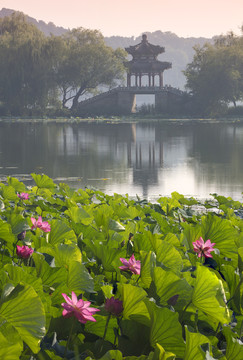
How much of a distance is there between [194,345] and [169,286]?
326mm

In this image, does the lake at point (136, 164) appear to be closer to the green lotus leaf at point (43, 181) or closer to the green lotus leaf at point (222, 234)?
the green lotus leaf at point (43, 181)

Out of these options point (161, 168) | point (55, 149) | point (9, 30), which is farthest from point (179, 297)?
point (9, 30)

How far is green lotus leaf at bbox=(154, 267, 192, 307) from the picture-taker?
1.39 meters

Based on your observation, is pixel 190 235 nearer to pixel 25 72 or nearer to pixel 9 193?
pixel 9 193

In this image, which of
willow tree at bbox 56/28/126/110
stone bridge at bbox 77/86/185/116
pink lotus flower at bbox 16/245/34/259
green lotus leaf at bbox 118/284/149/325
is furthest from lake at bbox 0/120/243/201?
willow tree at bbox 56/28/126/110

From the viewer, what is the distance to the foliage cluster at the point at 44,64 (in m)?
48.9

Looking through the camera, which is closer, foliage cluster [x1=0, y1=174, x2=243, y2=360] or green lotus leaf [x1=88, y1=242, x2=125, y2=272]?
foliage cluster [x1=0, y1=174, x2=243, y2=360]

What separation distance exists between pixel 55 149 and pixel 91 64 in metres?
37.3

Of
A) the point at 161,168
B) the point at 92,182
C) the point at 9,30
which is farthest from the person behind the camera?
the point at 9,30

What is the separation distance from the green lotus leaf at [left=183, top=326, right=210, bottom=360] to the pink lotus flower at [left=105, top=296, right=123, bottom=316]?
173 millimetres

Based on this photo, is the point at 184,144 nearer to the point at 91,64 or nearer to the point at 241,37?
the point at 91,64

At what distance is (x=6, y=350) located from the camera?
0.93 meters

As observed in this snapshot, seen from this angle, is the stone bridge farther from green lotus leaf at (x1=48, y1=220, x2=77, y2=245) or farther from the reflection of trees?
green lotus leaf at (x1=48, y1=220, x2=77, y2=245)

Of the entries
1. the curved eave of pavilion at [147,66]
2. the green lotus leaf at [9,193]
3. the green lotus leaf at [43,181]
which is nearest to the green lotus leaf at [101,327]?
the green lotus leaf at [9,193]
